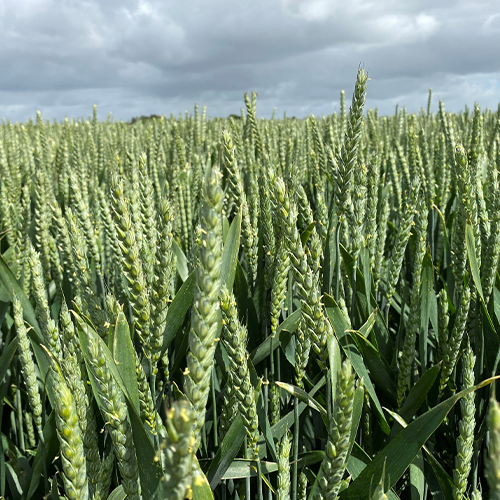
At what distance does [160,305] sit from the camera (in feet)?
2.56

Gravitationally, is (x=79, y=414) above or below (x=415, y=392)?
above

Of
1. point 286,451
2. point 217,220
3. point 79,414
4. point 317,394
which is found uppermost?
point 217,220

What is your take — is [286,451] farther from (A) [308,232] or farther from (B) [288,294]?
(A) [308,232]

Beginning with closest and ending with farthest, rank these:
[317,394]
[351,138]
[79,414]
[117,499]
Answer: [79,414] → [117,499] → [351,138] → [317,394]

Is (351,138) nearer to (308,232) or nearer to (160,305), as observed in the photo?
(308,232)

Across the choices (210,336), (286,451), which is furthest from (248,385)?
(210,336)

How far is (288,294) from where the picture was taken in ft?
4.17

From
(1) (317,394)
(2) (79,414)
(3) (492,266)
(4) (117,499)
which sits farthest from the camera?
(1) (317,394)

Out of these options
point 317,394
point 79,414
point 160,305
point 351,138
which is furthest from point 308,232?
point 79,414

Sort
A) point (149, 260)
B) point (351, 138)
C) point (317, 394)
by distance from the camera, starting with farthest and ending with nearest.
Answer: point (317, 394) < point (351, 138) < point (149, 260)

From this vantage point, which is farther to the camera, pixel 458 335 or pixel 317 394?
pixel 317 394

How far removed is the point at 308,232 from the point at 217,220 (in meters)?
0.87

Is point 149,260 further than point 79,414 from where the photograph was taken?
Yes

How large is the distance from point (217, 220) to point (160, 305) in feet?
1.06
